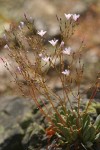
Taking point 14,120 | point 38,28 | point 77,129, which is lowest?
point 77,129

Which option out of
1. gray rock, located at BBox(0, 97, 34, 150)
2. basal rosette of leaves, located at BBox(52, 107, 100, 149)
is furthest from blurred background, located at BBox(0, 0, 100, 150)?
basal rosette of leaves, located at BBox(52, 107, 100, 149)

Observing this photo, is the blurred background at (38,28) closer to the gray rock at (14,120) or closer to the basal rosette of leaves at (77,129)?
the gray rock at (14,120)

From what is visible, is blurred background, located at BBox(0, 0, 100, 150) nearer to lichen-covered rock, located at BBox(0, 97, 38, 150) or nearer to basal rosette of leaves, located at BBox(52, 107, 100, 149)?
lichen-covered rock, located at BBox(0, 97, 38, 150)

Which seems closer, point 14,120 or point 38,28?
point 14,120

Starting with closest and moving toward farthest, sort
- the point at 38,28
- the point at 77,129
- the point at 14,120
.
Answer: the point at 77,129, the point at 14,120, the point at 38,28

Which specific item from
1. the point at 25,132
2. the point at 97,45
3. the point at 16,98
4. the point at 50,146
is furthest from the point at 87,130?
the point at 97,45

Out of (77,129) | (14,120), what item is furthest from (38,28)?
(77,129)

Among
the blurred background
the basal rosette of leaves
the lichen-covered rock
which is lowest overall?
the basal rosette of leaves

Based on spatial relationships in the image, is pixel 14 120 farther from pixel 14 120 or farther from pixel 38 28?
pixel 38 28
